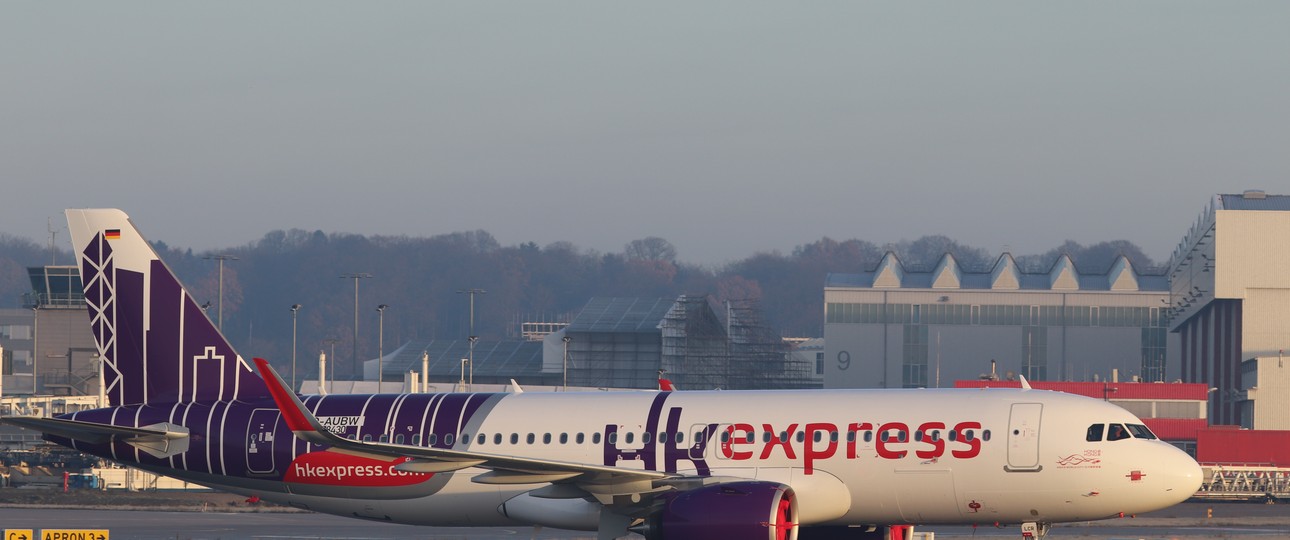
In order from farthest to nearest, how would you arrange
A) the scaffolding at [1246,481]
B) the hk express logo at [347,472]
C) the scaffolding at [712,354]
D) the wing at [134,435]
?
the scaffolding at [712,354] < the scaffolding at [1246,481] < the wing at [134,435] < the hk express logo at [347,472]

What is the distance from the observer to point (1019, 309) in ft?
552

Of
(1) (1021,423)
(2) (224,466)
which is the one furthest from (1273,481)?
(2) (224,466)

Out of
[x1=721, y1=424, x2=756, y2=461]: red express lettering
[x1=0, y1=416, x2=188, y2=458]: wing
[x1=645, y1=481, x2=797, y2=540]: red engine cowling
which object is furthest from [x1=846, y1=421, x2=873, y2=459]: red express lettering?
[x1=0, y1=416, x2=188, y2=458]: wing

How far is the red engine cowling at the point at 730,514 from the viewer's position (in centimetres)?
3194

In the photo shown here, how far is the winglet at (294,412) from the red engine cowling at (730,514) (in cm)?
670

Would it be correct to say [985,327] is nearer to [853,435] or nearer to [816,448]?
[853,435]

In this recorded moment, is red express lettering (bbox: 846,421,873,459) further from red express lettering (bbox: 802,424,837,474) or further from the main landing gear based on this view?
the main landing gear

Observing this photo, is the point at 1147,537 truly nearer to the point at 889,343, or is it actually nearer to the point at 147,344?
the point at 147,344

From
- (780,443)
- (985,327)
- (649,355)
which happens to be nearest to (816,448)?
(780,443)

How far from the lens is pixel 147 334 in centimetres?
3878

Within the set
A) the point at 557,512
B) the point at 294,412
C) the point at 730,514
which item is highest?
the point at 294,412

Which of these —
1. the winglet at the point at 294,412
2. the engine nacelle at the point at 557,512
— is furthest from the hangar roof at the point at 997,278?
the winglet at the point at 294,412

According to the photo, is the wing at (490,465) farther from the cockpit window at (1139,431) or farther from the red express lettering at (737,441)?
the cockpit window at (1139,431)

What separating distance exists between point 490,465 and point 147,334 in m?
10.7
